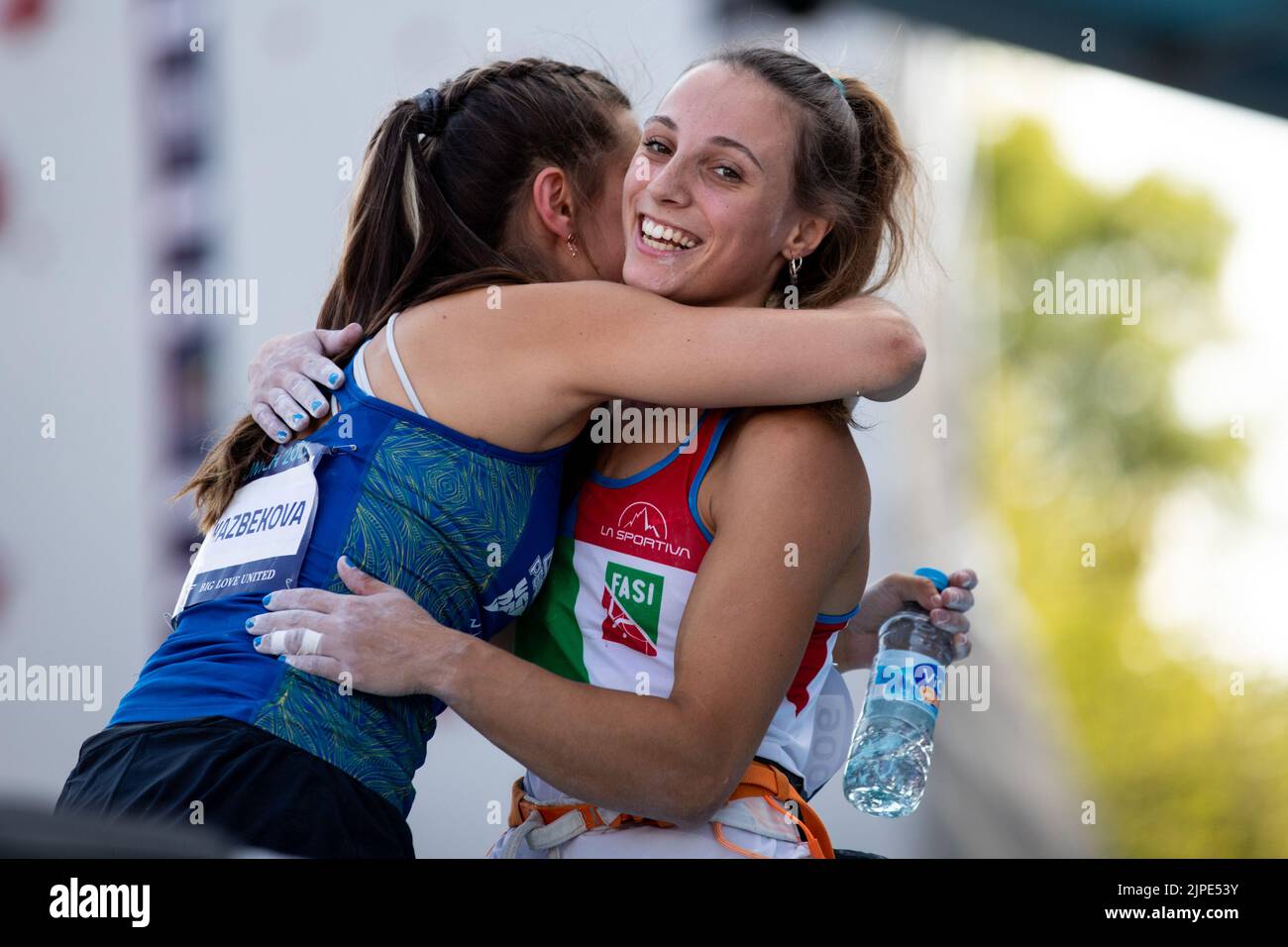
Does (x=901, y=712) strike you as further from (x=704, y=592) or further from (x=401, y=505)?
(x=401, y=505)

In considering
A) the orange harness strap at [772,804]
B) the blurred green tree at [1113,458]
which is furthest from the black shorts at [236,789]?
the blurred green tree at [1113,458]

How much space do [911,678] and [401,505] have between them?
2.59 ft

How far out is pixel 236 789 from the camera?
4.81 feet

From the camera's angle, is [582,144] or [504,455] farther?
[582,144]

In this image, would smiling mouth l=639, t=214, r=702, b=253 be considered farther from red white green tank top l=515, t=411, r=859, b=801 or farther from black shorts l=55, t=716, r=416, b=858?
black shorts l=55, t=716, r=416, b=858

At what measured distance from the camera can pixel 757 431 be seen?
1660 mm

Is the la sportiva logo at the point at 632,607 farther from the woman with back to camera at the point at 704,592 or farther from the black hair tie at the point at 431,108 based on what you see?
A: the black hair tie at the point at 431,108

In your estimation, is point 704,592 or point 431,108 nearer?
point 704,592

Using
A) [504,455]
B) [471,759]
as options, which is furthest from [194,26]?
[504,455]

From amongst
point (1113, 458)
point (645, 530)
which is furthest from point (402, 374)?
point (1113, 458)

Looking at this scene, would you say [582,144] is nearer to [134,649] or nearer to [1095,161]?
[134,649]


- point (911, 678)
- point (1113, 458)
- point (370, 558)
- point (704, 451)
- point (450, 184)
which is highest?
point (450, 184)

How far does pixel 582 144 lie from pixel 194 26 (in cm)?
259

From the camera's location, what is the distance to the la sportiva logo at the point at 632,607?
1690mm
